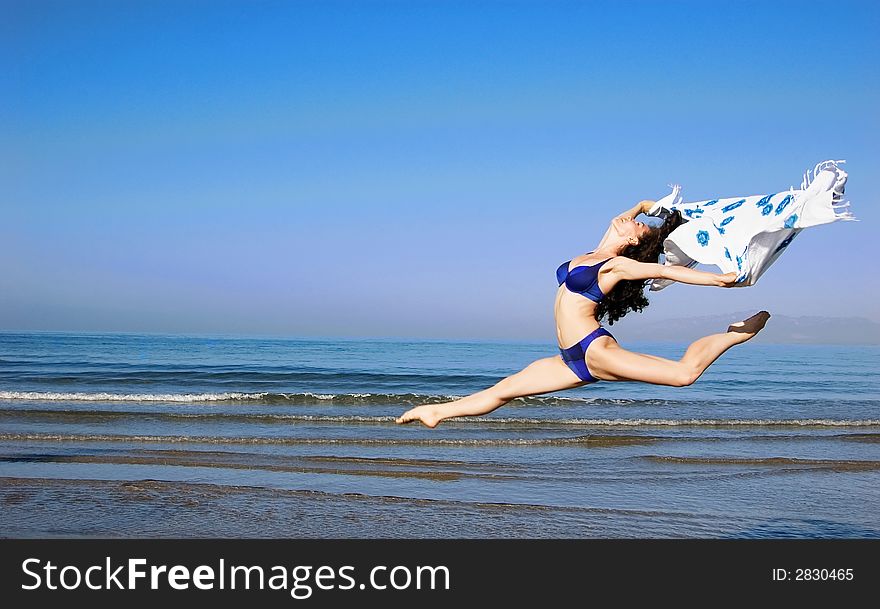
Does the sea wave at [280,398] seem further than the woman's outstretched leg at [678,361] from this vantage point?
Yes

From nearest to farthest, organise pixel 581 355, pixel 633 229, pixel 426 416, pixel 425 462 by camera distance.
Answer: pixel 581 355 → pixel 633 229 → pixel 426 416 → pixel 425 462

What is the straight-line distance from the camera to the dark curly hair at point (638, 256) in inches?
271

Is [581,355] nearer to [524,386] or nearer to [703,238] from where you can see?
[524,386]

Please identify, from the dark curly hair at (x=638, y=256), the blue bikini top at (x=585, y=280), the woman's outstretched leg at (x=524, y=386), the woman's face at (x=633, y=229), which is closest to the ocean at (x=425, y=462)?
the woman's outstretched leg at (x=524, y=386)

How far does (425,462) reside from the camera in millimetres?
11984

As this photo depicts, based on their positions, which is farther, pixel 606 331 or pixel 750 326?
pixel 606 331

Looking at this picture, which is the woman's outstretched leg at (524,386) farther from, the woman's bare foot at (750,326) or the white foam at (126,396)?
the white foam at (126,396)

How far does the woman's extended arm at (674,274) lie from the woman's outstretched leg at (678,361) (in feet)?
1.84

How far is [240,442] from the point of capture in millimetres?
13828

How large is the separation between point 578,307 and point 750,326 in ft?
4.15

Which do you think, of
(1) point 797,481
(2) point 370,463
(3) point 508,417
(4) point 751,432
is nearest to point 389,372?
(3) point 508,417

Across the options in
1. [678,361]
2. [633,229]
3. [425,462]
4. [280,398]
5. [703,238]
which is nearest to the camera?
[678,361]

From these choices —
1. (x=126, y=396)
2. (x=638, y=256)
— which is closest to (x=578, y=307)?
(x=638, y=256)

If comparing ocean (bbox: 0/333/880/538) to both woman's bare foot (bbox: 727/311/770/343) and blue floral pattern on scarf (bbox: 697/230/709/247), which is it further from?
blue floral pattern on scarf (bbox: 697/230/709/247)
